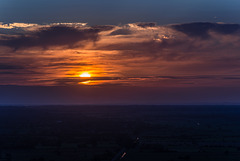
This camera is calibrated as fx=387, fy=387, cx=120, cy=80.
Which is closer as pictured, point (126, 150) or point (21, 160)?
point (21, 160)

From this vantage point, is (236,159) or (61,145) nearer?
(236,159)

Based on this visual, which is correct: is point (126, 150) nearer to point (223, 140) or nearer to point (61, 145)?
point (61, 145)

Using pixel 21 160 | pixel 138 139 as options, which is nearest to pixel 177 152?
pixel 138 139

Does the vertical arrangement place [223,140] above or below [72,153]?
below

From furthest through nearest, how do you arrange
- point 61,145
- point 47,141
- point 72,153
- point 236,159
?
point 47,141, point 61,145, point 72,153, point 236,159

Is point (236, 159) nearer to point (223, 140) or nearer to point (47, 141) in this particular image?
point (223, 140)

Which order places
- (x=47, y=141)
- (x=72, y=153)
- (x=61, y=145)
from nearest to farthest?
1. (x=72, y=153)
2. (x=61, y=145)
3. (x=47, y=141)

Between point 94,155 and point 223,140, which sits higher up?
point 94,155

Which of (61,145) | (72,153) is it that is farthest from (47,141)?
(72,153)

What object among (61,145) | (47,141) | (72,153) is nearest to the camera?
(72,153)
